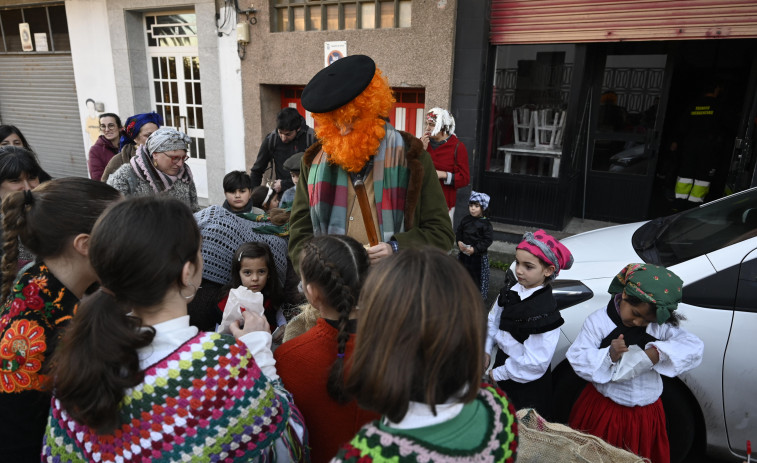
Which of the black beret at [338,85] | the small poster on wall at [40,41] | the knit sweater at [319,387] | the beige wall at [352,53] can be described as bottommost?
the knit sweater at [319,387]

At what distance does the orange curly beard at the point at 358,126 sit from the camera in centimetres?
227

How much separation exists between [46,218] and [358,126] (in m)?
1.31

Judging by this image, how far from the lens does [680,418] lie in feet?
9.09

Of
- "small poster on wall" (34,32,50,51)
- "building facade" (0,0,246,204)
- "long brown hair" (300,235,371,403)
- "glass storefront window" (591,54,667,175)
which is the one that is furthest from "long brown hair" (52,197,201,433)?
"small poster on wall" (34,32,50,51)

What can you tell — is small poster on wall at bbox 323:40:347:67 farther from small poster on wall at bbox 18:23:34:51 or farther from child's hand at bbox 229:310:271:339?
small poster on wall at bbox 18:23:34:51

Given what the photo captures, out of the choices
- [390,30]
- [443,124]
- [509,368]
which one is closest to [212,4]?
[390,30]

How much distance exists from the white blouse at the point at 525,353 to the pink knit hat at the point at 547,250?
0.17 meters

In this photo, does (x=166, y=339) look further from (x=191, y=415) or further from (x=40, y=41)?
(x=40, y=41)

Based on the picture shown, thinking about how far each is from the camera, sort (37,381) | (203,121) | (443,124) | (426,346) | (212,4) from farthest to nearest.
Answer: (203,121) → (212,4) → (443,124) → (37,381) → (426,346)

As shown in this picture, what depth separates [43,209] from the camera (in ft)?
5.16

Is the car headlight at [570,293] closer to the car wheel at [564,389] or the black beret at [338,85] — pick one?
the car wheel at [564,389]

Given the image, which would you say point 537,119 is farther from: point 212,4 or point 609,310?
point 212,4

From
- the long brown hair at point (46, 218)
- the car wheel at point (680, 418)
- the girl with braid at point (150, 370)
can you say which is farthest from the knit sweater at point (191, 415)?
the car wheel at point (680, 418)

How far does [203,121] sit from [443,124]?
503cm
